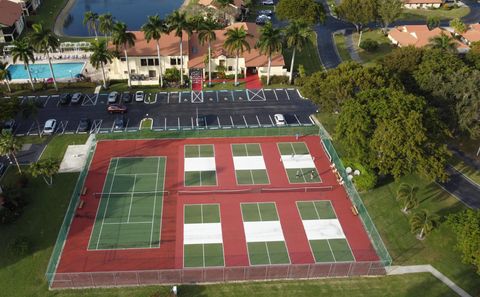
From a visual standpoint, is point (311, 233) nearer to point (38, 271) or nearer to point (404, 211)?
point (404, 211)

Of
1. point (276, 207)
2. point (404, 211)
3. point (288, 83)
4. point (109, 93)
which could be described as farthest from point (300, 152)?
point (109, 93)

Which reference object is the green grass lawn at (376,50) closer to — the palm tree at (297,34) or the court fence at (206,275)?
the palm tree at (297,34)

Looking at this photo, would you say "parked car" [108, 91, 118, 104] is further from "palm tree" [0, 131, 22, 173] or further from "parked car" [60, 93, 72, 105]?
"palm tree" [0, 131, 22, 173]

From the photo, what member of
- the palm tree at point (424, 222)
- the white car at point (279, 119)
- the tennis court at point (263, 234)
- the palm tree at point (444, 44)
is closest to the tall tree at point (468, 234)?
the palm tree at point (424, 222)

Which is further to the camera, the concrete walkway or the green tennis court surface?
the green tennis court surface

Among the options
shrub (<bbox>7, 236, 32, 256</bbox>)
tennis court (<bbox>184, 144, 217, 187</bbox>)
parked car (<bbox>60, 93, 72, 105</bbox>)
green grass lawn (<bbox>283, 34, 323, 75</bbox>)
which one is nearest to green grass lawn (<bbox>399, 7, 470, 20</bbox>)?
green grass lawn (<bbox>283, 34, 323, 75</bbox>)

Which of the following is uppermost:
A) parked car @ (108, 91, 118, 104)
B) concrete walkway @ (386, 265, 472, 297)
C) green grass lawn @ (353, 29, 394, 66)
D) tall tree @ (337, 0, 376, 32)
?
tall tree @ (337, 0, 376, 32)

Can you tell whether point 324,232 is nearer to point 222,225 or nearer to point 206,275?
point 222,225
